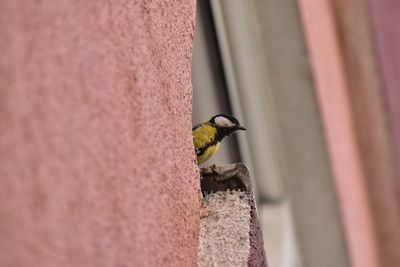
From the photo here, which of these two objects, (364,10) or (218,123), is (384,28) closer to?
(364,10)

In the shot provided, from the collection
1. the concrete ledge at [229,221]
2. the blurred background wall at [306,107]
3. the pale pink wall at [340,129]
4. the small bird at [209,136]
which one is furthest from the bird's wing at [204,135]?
the pale pink wall at [340,129]

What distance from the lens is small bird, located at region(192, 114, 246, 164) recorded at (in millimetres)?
1988

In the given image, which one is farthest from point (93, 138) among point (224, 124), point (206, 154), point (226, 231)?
point (224, 124)

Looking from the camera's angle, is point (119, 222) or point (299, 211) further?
point (299, 211)

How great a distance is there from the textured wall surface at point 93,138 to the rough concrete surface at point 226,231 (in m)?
0.05

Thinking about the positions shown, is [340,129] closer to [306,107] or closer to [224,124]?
[306,107]

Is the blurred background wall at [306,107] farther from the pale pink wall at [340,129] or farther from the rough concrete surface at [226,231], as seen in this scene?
the rough concrete surface at [226,231]

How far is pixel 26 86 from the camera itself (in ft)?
2.45

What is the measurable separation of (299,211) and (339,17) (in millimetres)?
1165

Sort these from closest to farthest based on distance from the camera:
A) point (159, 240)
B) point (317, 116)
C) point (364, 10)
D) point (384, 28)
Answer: point (159, 240) < point (317, 116) < point (364, 10) < point (384, 28)

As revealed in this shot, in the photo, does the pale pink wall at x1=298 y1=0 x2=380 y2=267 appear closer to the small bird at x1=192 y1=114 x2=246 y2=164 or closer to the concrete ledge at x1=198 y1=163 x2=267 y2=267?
the small bird at x1=192 y1=114 x2=246 y2=164

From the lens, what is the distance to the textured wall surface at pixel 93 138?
723 mm

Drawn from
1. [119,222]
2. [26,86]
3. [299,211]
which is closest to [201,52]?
[299,211]

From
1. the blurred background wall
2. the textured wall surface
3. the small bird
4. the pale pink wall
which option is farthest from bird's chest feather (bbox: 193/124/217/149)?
the pale pink wall
